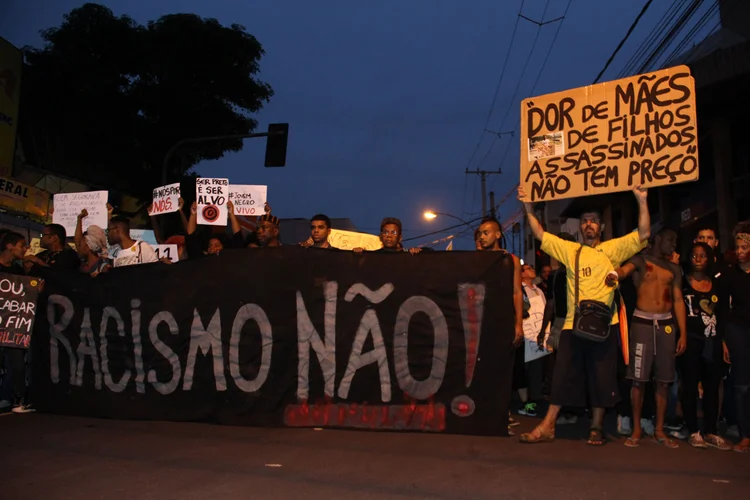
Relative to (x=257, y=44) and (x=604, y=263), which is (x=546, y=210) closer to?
(x=257, y=44)

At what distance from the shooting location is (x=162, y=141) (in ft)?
87.7

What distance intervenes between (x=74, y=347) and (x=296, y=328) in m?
2.46

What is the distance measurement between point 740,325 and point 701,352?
22.2 inches

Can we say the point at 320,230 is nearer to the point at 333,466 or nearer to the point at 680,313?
the point at 333,466

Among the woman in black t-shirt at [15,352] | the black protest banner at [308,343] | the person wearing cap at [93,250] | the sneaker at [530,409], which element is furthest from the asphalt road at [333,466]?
the person wearing cap at [93,250]

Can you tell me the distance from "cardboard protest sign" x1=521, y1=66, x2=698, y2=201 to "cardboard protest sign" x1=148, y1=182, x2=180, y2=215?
5578 mm

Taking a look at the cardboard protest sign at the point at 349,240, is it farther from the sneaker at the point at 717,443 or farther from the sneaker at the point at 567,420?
the sneaker at the point at 717,443

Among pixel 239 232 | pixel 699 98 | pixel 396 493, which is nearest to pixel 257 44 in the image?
pixel 699 98

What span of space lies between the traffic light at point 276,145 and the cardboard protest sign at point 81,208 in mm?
7731

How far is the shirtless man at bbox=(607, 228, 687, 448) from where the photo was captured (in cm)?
596

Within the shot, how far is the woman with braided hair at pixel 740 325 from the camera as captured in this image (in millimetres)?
5715

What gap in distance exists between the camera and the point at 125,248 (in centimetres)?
785

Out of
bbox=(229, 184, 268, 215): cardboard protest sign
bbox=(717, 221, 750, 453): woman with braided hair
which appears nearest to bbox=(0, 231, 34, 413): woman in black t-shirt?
bbox=(229, 184, 268, 215): cardboard protest sign

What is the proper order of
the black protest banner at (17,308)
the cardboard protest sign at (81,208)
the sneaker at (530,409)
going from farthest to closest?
1. the cardboard protest sign at (81,208)
2. the sneaker at (530,409)
3. the black protest banner at (17,308)
